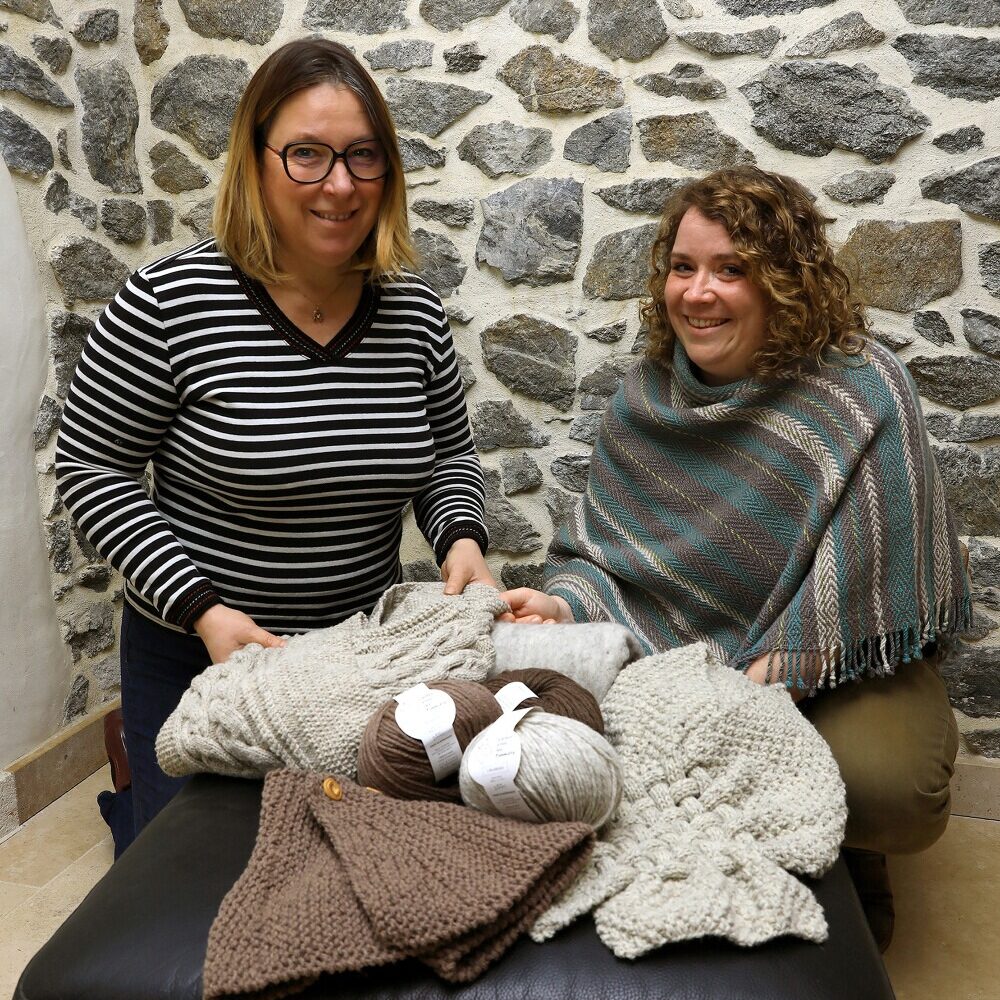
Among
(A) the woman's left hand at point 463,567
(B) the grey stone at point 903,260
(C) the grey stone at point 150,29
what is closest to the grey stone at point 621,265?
(B) the grey stone at point 903,260

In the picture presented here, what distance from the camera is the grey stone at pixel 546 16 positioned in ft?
6.43

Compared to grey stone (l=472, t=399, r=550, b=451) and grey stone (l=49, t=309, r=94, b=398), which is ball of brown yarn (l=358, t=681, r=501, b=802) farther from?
grey stone (l=49, t=309, r=94, b=398)

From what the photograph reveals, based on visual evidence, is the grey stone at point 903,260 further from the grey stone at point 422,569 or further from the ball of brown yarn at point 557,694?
the ball of brown yarn at point 557,694

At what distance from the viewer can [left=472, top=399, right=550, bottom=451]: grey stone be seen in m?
2.18

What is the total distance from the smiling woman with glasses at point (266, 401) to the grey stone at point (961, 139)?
1.05 metres

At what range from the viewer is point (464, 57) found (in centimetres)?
204

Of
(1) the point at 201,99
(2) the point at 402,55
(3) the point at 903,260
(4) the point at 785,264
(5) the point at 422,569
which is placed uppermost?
(2) the point at 402,55

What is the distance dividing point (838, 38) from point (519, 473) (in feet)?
3.38

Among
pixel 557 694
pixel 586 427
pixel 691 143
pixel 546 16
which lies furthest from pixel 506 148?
pixel 557 694

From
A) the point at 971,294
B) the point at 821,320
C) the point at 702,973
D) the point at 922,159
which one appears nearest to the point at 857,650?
the point at 821,320

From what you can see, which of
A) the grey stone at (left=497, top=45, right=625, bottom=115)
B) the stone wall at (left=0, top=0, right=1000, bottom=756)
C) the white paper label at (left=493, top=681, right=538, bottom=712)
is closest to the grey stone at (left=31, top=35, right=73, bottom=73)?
the stone wall at (left=0, top=0, right=1000, bottom=756)

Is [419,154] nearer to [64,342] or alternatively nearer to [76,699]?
[64,342]

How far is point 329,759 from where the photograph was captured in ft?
3.45

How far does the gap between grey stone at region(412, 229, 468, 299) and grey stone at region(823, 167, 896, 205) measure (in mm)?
742
